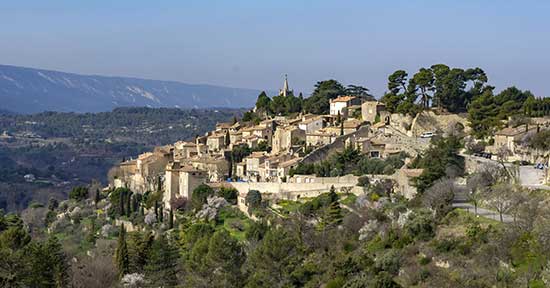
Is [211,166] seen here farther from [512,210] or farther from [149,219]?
[512,210]

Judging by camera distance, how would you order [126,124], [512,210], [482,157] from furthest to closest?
1. [126,124]
2. [482,157]
3. [512,210]

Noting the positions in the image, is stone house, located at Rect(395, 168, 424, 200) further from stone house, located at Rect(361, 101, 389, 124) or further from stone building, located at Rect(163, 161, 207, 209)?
stone building, located at Rect(163, 161, 207, 209)

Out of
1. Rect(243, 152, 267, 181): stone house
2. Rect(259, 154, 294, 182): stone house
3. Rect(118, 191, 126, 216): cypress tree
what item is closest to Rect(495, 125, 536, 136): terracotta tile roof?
Rect(259, 154, 294, 182): stone house

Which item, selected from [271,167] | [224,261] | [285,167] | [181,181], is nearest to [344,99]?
[271,167]

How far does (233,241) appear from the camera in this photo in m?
28.0

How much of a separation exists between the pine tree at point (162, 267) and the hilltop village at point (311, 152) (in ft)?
25.1

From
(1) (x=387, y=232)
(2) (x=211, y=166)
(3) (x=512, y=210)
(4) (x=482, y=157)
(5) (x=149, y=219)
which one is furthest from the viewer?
(2) (x=211, y=166)

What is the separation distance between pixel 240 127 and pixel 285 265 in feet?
78.6

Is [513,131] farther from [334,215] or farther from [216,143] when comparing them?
[216,143]

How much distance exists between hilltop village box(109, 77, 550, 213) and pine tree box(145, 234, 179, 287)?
7.66m

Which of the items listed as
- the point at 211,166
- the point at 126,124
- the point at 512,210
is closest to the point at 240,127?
the point at 211,166

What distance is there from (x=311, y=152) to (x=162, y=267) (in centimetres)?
1199

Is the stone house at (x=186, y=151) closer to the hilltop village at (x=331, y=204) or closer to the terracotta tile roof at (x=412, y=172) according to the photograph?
the hilltop village at (x=331, y=204)

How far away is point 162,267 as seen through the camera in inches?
1132
